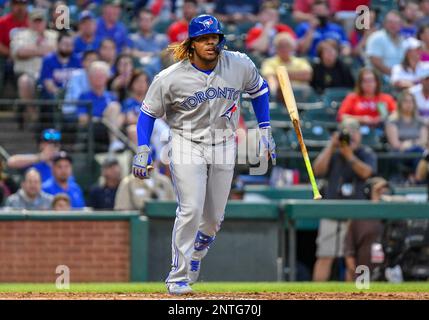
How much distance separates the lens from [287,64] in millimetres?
15484

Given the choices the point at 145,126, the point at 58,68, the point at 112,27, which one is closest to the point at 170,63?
the point at 58,68

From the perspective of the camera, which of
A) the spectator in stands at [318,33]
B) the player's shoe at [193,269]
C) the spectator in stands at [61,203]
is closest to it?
the player's shoe at [193,269]

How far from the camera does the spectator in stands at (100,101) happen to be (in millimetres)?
14133

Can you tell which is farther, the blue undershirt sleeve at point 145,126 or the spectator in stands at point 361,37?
the spectator in stands at point 361,37

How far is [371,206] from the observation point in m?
12.6

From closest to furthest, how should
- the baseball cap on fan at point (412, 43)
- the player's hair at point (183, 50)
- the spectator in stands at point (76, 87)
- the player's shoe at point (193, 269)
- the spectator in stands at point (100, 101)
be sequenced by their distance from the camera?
1. the player's hair at point (183, 50)
2. the player's shoe at point (193, 269)
3. the spectator in stands at point (100, 101)
4. the spectator in stands at point (76, 87)
5. the baseball cap on fan at point (412, 43)

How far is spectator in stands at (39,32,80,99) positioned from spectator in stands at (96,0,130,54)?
35.4 inches

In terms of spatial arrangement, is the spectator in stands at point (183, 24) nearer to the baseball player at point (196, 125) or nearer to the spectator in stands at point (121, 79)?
the spectator in stands at point (121, 79)

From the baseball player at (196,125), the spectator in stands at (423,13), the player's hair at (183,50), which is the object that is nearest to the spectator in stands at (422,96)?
the spectator in stands at (423,13)

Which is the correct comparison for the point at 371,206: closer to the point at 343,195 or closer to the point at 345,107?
the point at 343,195

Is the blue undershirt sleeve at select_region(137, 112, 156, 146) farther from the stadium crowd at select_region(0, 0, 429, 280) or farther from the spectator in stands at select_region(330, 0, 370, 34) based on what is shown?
the spectator in stands at select_region(330, 0, 370, 34)

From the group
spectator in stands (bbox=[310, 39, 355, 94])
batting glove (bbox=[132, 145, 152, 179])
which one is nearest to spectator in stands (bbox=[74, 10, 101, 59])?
spectator in stands (bbox=[310, 39, 355, 94])

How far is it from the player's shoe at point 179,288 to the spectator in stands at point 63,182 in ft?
15.5
